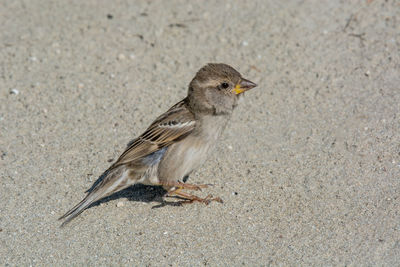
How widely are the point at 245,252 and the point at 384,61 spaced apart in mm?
3740

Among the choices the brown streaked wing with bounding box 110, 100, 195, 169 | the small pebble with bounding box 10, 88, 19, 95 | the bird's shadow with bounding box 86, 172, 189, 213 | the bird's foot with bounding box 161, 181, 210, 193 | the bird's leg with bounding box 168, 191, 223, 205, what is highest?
the brown streaked wing with bounding box 110, 100, 195, 169

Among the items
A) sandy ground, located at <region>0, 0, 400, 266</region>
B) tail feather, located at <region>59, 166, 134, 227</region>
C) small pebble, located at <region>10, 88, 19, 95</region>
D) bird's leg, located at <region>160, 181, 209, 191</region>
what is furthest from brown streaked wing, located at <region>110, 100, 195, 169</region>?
small pebble, located at <region>10, 88, 19, 95</region>

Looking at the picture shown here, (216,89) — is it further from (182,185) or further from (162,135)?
(182,185)

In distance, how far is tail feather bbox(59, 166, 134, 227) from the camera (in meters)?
5.66

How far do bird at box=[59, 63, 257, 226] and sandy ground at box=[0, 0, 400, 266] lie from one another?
285 millimetres

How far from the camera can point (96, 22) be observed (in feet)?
29.2

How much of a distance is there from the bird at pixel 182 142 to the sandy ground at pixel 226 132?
0.94 feet

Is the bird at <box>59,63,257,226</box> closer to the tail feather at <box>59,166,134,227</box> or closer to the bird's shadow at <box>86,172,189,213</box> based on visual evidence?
the tail feather at <box>59,166,134,227</box>

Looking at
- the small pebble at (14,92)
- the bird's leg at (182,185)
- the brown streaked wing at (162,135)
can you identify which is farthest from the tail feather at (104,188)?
the small pebble at (14,92)

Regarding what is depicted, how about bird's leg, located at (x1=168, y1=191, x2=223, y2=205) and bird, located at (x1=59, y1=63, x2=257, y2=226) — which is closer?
bird, located at (x1=59, y1=63, x2=257, y2=226)

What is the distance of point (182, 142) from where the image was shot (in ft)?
19.1

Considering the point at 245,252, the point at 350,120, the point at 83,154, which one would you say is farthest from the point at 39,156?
the point at 350,120

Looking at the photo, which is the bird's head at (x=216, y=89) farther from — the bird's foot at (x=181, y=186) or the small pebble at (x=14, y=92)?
the small pebble at (x=14, y=92)

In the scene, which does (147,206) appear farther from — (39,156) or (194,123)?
(39,156)
